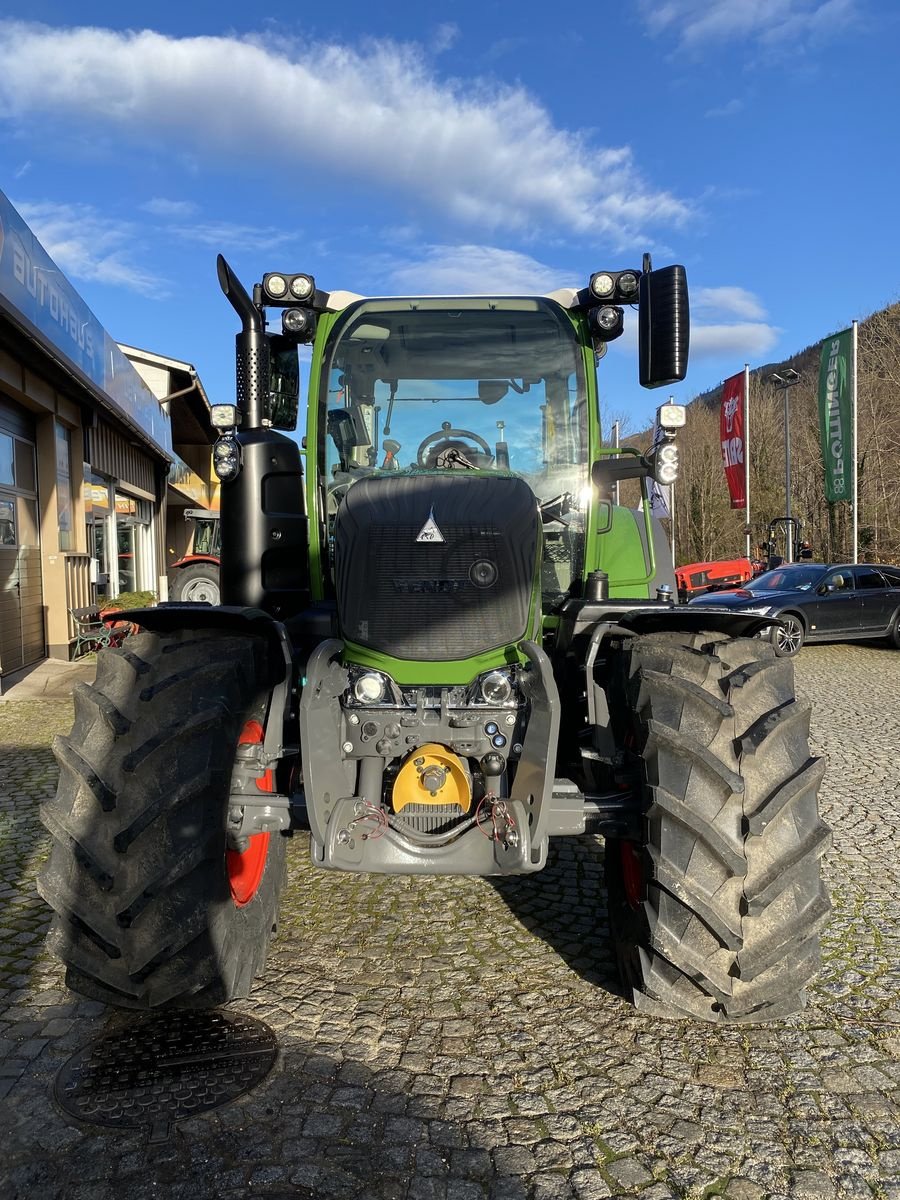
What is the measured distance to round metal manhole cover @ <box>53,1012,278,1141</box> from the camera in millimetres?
2500

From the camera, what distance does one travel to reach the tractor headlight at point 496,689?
3113 mm

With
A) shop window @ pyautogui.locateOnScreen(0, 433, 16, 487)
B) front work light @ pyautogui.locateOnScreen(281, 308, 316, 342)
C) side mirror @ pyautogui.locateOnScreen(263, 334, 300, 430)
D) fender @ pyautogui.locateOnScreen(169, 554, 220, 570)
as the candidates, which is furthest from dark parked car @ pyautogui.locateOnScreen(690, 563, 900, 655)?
front work light @ pyautogui.locateOnScreen(281, 308, 316, 342)

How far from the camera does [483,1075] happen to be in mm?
2662

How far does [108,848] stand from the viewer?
104 inches

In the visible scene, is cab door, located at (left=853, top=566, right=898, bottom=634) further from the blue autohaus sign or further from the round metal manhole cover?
the round metal manhole cover

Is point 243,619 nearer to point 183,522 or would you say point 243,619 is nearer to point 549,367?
point 549,367

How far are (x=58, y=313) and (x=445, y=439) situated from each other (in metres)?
7.59

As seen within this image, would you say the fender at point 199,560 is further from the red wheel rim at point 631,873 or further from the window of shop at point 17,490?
the red wheel rim at point 631,873

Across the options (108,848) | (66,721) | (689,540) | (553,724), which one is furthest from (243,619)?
(689,540)

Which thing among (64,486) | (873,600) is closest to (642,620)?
(64,486)

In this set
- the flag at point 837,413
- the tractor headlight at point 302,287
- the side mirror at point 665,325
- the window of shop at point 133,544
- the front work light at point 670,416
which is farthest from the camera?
the flag at point 837,413

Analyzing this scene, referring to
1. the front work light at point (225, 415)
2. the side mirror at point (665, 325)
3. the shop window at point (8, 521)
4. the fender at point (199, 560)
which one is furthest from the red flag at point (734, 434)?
the front work light at point (225, 415)

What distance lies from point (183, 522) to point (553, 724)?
30301 mm

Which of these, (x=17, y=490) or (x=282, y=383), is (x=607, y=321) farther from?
(x=17, y=490)
